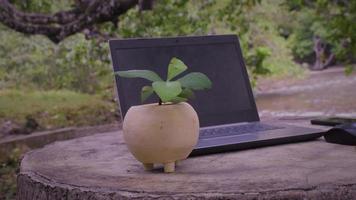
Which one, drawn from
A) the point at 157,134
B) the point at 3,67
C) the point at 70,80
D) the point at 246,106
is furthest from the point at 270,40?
the point at 157,134

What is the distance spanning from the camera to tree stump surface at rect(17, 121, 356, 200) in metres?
0.73

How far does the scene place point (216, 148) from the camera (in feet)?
3.39

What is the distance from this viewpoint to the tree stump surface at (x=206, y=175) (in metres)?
0.73

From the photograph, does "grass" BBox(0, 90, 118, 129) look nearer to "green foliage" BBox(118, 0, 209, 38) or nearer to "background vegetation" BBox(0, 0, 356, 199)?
"background vegetation" BBox(0, 0, 356, 199)

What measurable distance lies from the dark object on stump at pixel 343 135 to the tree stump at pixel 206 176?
0.02 m

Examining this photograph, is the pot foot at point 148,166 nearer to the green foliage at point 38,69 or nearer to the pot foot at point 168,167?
the pot foot at point 168,167

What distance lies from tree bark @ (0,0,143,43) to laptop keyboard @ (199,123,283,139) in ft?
5.40

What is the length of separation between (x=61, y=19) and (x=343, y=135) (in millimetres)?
2211

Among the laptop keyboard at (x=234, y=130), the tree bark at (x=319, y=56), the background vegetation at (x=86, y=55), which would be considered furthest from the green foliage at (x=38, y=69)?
the tree bark at (x=319, y=56)

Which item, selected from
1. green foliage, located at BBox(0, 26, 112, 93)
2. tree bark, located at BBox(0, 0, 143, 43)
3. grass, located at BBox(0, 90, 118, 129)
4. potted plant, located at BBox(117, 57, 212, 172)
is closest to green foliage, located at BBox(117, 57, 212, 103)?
potted plant, located at BBox(117, 57, 212, 172)

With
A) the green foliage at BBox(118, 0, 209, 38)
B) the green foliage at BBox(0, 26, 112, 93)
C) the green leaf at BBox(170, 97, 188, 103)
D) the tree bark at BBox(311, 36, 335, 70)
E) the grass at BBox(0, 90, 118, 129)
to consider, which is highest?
the green foliage at BBox(118, 0, 209, 38)

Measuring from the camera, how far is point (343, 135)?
3.51ft

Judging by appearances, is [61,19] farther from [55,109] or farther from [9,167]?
[55,109]

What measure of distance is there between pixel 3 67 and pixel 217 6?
250 centimetres
